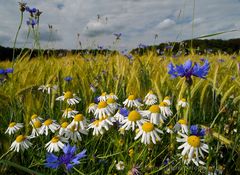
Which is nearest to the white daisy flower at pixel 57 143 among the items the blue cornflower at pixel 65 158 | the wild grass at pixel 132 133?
the wild grass at pixel 132 133

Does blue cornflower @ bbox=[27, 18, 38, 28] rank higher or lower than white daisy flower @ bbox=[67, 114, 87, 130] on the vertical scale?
higher

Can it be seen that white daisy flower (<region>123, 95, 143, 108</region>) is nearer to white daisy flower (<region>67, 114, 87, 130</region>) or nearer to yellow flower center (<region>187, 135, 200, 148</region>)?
white daisy flower (<region>67, 114, 87, 130</region>)

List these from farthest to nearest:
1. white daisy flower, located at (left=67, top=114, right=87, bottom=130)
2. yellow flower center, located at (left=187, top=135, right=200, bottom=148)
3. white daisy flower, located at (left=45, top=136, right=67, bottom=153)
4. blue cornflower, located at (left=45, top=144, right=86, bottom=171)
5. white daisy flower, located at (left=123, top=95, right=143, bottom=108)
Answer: white daisy flower, located at (left=123, top=95, right=143, bottom=108) → white daisy flower, located at (left=67, top=114, right=87, bottom=130) → white daisy flower, located at (left=45, top=136, right=67, bottom=153) → yellow flower center, located at (left=187, top=135, right=200, bottom=148) → blue cornflower, located at (left=45, top=144, right=86, bottom=171)

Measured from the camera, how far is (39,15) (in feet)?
9.71

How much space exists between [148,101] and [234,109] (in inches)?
23.5

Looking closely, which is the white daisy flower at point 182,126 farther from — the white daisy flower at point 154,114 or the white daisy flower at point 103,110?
the white daisy flower at point 103,110

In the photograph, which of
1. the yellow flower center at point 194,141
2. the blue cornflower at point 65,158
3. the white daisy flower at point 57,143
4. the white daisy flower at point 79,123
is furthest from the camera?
the white daisy flower at point 79,123

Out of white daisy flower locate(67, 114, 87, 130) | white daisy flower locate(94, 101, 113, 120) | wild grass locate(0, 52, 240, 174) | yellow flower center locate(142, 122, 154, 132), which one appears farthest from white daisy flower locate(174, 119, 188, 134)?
white daisy flower locate(67, 114, 87, 130)

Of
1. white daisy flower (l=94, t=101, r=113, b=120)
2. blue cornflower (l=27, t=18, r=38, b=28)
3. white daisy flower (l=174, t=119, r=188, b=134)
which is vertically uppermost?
blue cornflower (l=27, t=18, r=38, b=28)

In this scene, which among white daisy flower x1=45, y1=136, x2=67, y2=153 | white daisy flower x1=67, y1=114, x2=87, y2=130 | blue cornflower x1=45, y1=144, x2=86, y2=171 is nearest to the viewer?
blue cornflower x1=45, y1=144, x2=86, y2=171

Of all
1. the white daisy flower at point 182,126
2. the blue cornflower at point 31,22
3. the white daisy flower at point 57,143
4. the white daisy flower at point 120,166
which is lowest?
the white daisy flower at point 120,166

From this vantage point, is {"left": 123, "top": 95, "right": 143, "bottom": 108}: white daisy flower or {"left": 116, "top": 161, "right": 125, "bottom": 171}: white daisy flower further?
{"left": 123, "top": 95, "right": 143, "bottom": 108}: white daisy flower

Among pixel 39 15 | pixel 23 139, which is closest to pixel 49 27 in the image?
pixel 39 15

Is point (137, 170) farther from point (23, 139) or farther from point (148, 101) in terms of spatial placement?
point (148, 101)
